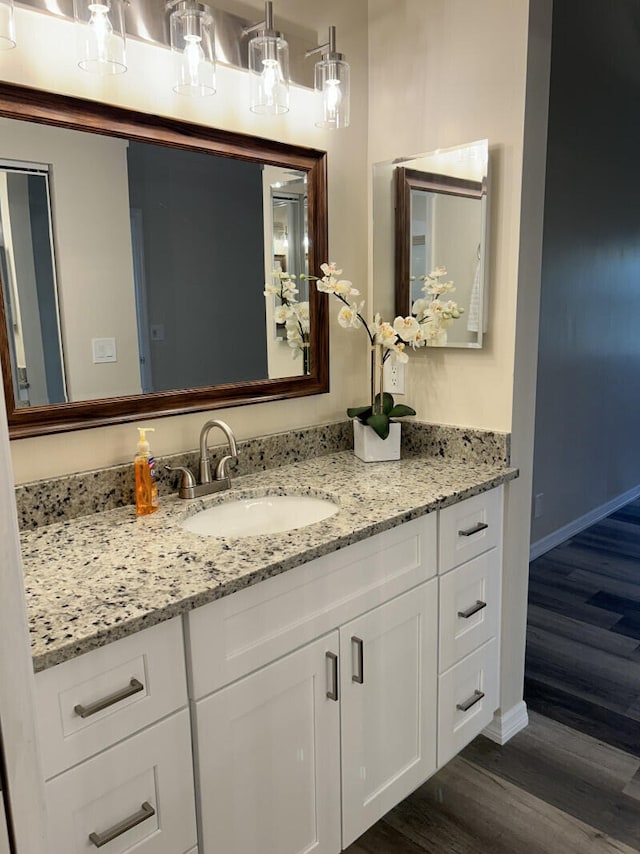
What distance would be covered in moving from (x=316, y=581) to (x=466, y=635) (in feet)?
2.26

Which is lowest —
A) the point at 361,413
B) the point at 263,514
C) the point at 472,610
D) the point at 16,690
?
the point at 472,610

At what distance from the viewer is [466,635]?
1.86m

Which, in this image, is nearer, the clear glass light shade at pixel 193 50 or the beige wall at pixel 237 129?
the beige wall at pixel 237 129

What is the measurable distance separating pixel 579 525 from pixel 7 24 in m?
3.66

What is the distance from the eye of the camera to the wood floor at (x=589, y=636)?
2.19 meters

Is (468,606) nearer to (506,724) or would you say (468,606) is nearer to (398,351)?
(506,724)

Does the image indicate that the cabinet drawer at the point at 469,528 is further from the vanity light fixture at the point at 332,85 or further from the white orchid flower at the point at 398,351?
the vanity light fixture at the point at 332,85

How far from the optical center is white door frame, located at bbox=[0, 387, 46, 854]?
0.72 meters

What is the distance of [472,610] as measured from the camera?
6.07 feet

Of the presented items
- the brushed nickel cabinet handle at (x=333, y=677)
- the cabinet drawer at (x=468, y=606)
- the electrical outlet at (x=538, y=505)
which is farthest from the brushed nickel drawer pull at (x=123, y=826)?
the electrical outlet at (x=538, y=505)

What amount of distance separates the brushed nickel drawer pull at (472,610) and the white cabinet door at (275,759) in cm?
52

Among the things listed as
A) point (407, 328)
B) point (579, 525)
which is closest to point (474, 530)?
point (407, 328)

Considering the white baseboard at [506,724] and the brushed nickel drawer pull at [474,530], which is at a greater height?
the brushed nickel drawer pull at [474,530]

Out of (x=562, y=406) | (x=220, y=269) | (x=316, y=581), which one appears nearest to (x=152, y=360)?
(x=220, y=269)
